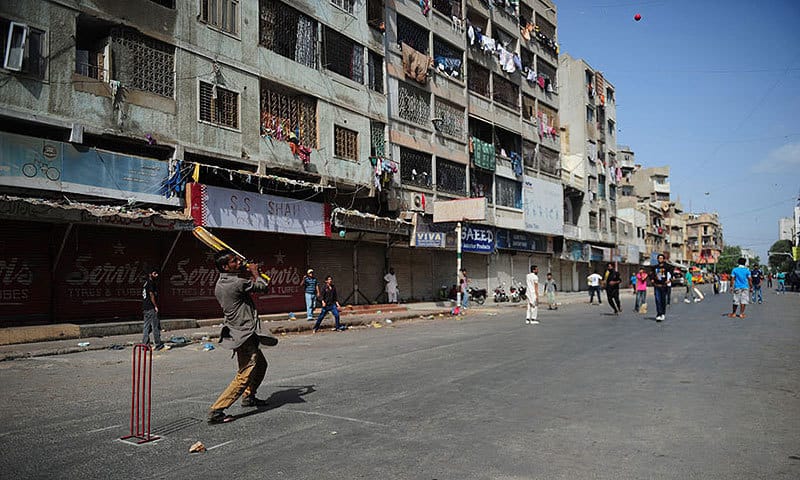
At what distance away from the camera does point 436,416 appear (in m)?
6.31

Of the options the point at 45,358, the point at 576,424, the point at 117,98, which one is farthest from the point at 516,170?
the point at 576,424

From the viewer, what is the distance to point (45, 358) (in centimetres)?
1188

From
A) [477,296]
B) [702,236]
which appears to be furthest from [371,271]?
[702,236]

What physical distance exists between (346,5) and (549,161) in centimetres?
2547

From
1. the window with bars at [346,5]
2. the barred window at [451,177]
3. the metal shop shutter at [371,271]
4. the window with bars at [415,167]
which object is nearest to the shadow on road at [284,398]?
the metal shop shutter at [371,271]

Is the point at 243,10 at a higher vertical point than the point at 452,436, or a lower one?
higher

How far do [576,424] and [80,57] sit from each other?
52.7 feet

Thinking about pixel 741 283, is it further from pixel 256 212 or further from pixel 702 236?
pixel 702 236

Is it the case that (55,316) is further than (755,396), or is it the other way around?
(55,316)

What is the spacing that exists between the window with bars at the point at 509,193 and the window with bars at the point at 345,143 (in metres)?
15.5

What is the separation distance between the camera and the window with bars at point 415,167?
98.0ft

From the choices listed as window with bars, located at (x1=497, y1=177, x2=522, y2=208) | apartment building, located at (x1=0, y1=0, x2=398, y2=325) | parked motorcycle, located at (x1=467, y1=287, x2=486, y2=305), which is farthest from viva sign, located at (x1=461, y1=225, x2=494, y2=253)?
apartment building, located at (x1=0, y1=0, x2=398, y2=325)

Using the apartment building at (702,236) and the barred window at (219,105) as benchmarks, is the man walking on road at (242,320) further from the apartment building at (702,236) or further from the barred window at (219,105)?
the apartment building at (702,236)

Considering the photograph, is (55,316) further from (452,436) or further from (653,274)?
(653,274)
